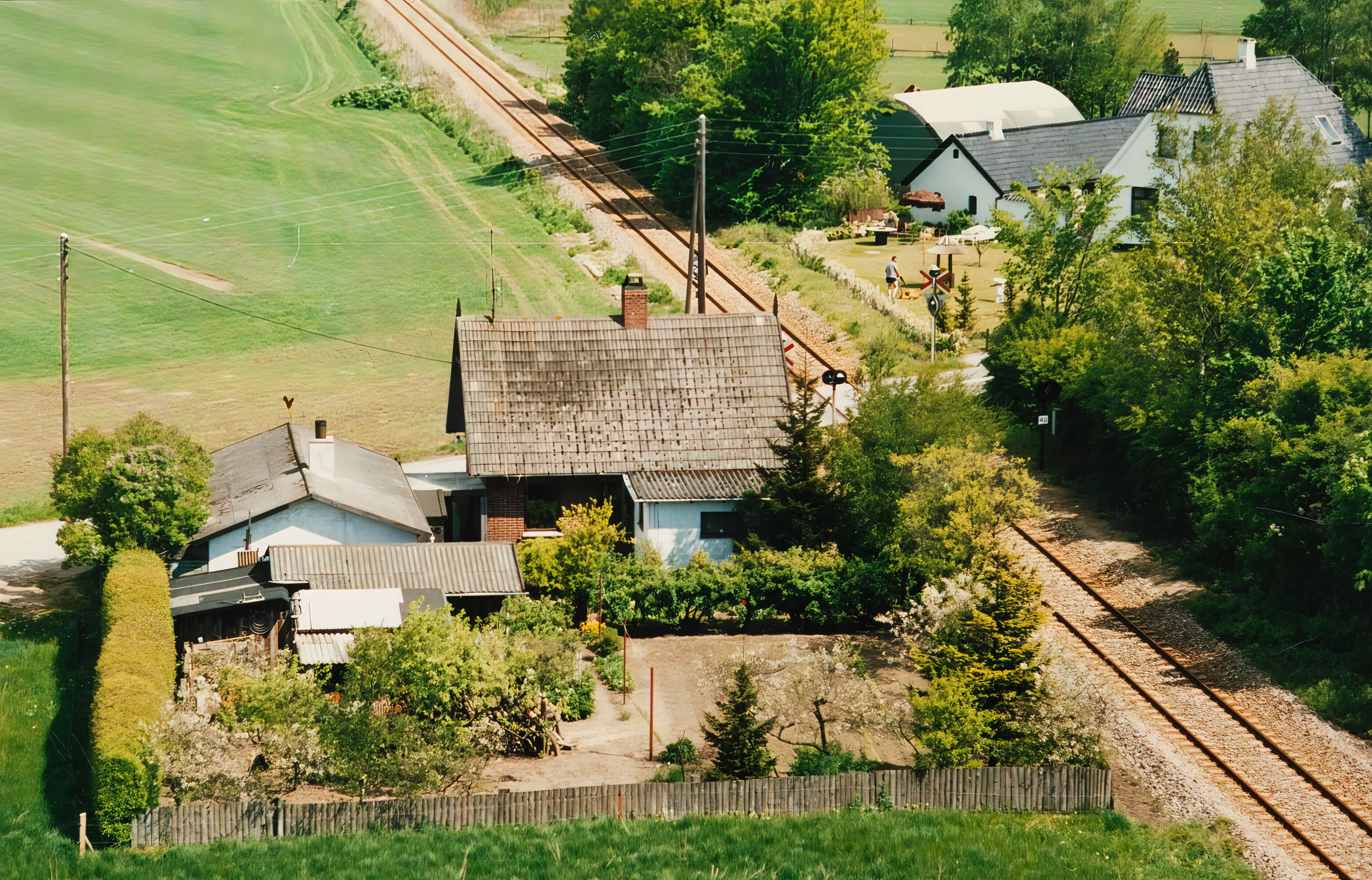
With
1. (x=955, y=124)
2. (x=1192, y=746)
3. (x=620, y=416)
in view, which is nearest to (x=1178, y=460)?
(x=1192, y=746)

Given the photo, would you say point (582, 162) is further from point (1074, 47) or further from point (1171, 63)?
point (1171, 63)

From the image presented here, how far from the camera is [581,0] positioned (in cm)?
10069

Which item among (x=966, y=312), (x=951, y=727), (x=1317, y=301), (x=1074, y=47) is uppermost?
(x=1074, y=47)

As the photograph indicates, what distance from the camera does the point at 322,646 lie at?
36375 millimetres

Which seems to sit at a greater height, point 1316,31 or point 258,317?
point 1316,31

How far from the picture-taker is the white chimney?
4378 cm

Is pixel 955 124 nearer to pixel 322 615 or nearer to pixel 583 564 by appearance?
pixel 583 564

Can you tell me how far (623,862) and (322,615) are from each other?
483 inches

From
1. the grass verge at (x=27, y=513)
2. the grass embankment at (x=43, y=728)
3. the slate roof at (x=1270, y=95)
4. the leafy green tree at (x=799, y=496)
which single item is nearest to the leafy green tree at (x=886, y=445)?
the leafy green tree at (x=799, y=496)

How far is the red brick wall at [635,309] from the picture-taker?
156 ft

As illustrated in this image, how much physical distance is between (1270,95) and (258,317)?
49.0 metres

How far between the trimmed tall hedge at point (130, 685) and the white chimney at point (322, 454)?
5.42m

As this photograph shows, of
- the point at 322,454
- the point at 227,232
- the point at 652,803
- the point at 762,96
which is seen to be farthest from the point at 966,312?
the point at 227,232

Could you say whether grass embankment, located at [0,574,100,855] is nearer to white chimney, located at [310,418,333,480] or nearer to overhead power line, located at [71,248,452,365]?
white chimney, located at [310,418,333,480]
